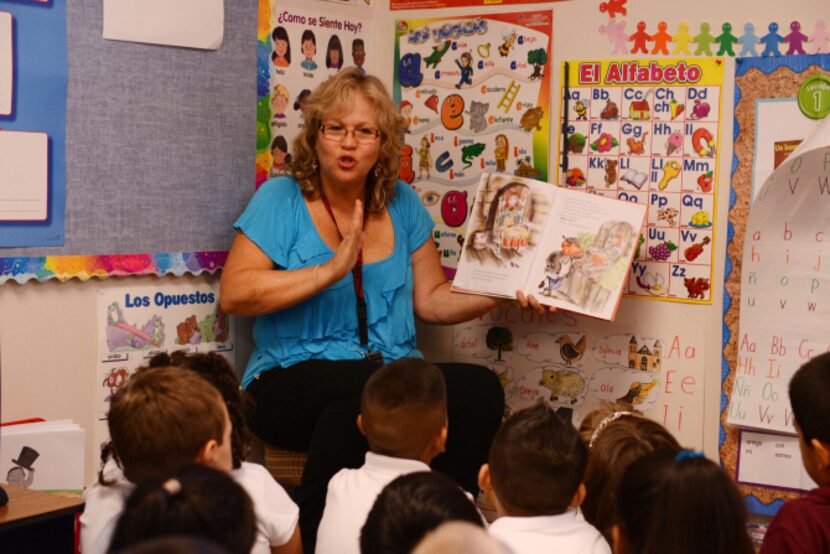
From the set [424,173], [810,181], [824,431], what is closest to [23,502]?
[824,431]

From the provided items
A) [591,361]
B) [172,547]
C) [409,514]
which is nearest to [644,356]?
[591,361]

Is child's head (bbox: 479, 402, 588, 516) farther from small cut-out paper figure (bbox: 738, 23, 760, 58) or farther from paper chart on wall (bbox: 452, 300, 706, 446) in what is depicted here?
small cut-out paper figure (bbox: 738, 23, 760, 58)

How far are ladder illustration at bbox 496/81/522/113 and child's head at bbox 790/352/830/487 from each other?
57.3 inches

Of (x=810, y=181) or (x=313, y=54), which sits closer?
(x=810, y=181)

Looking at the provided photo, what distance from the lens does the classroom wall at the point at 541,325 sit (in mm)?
2639

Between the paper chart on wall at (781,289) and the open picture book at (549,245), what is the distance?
317 millimetres

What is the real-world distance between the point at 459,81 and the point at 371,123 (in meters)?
0.46

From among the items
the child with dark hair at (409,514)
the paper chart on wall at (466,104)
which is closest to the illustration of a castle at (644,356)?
the paper chart on wall at (466,104)

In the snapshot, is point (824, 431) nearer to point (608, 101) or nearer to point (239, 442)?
point (239, 442)

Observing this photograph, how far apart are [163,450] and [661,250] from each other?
5.33ft

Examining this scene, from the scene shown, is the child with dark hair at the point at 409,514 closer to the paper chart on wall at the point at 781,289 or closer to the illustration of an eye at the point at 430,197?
the paper chart on wall at the point at 781,289

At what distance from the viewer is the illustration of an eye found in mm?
3383

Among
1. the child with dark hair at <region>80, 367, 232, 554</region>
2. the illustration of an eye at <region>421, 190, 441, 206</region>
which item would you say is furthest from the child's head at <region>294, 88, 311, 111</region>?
the child with dark hair at <region>80, 367, 232, 554</region>

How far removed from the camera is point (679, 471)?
1493 mm
